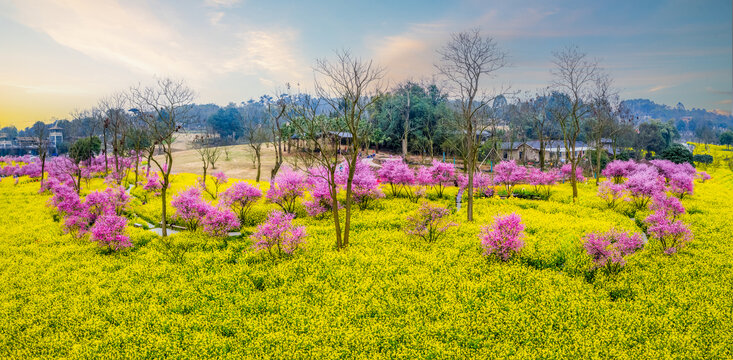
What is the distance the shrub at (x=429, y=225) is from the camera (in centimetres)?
1908

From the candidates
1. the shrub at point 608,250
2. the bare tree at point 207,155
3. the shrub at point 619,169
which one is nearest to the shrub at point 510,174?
the shrub at point 619,169

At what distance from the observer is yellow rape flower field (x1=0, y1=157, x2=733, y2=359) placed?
10.1m

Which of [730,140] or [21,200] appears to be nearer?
[21,200]

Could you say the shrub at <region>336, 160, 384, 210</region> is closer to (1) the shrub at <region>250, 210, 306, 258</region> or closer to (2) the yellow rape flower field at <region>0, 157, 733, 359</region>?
(2) the yellow rape flower field at <region>0, 157, 733, 359</region>

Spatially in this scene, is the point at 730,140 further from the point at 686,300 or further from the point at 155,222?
the point at 155,222

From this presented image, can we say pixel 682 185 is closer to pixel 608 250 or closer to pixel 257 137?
pixel 608 250

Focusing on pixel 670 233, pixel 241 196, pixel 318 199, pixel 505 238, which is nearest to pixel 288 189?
pixel 318 199

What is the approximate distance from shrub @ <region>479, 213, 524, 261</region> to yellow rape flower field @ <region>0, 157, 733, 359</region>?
1.73ft

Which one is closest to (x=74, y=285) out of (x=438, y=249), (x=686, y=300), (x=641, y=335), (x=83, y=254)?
(x=83, y=254)

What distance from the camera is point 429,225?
19.9 metres

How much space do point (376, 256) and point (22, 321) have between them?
1256 cm

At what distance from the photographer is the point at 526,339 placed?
33.7ft

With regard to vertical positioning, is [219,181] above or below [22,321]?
above

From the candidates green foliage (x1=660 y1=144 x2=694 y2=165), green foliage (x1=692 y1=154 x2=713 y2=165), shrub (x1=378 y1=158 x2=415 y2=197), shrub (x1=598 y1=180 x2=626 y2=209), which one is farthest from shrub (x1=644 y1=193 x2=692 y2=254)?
green foliage (x1=692 y1=154 x2=713 y2=165)
